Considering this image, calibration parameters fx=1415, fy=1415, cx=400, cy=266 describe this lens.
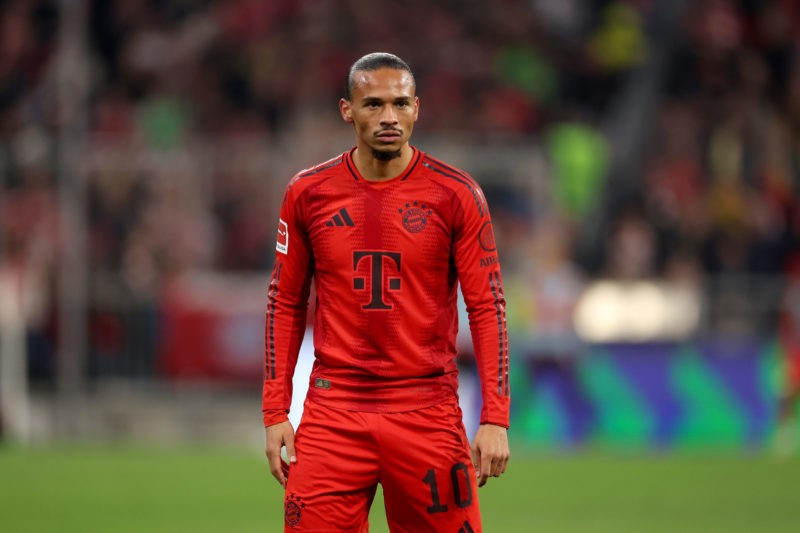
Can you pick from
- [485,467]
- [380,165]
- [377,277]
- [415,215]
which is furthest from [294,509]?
[380,165]

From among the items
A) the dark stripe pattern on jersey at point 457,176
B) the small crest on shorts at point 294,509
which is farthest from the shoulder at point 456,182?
the small crest on shorts at point 294,509

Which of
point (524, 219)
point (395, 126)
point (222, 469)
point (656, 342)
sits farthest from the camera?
point (524, 219)

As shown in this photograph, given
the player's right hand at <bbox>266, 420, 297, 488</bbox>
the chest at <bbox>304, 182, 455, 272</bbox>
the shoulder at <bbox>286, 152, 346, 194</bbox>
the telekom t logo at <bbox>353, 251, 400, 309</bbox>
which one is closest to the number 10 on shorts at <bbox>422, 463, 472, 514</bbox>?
the player's right hand at <bbox>266, 420, 297, 488</bbox>

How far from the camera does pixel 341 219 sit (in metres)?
4.95

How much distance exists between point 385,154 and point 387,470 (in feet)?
3.58

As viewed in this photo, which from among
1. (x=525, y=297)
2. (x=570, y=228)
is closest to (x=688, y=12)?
(x=570, y=228)

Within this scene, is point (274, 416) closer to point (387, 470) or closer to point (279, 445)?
point (279, 445)

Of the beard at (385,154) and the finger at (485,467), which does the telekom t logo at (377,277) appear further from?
the finger at (485,467)

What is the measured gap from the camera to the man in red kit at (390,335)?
4848 mm

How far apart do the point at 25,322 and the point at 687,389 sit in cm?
674

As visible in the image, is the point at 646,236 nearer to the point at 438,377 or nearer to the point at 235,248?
the point at 235,248

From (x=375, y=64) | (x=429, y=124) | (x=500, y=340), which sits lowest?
(x=500, y=340)

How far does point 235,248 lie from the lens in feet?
52.2

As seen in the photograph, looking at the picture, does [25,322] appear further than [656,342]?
Yes
